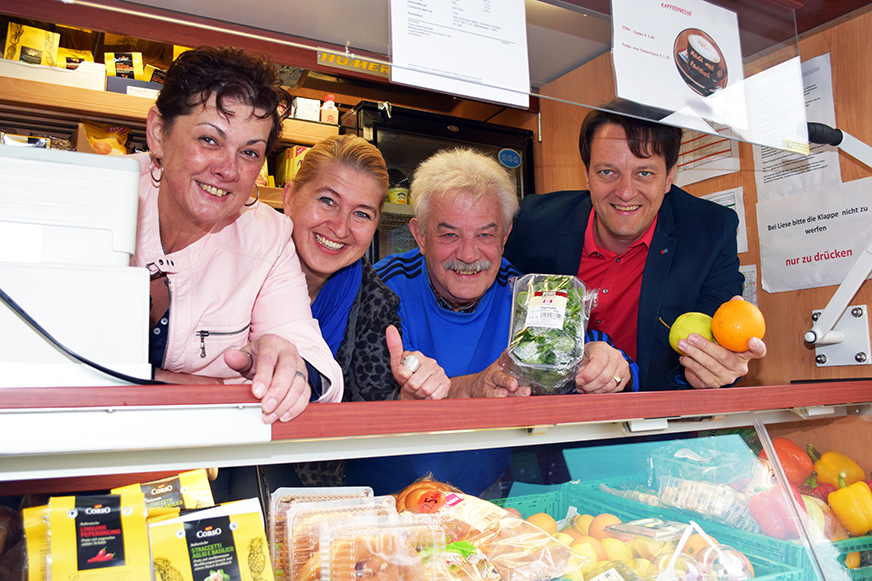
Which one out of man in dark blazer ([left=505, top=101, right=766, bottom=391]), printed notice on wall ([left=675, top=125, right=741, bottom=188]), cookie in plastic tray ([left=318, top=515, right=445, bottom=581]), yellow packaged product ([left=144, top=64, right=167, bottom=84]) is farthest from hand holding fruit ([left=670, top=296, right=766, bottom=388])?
yellow packaged product ([left=144, top=64, right=167, bottom=84])

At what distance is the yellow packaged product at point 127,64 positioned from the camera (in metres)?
3.13

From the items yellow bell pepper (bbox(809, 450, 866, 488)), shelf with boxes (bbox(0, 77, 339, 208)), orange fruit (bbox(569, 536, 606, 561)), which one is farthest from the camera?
shelf with boxes (bbox(0, 77, 339, 208))

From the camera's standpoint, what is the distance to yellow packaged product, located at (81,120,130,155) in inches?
121

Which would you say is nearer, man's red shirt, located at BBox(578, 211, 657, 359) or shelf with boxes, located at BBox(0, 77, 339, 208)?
man's red shirt, located at BBox(578, 211, 657, 359)

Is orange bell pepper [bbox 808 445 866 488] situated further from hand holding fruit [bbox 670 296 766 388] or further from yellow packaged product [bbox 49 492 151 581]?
yellow packaged product [bbox 49 492 151 581]

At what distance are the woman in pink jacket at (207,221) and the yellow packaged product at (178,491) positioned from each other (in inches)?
18.6

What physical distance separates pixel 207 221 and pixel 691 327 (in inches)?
56.9

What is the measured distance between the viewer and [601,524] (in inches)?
58.6

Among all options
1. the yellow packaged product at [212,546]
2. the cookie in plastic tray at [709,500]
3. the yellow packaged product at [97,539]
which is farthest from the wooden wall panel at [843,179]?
the yellow packaged product at [97,539]

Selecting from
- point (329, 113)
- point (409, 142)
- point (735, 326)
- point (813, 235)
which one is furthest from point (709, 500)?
point (329, 113)

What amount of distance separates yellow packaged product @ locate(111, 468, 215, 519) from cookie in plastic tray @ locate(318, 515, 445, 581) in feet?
0.72

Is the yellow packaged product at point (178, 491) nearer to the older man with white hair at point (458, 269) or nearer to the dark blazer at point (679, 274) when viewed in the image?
the older man with white hair at point (458, 269)

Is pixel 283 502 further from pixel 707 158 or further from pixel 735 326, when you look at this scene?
pixel 707 158

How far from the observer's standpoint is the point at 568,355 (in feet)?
5.25
